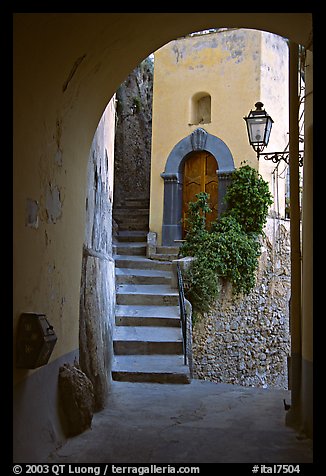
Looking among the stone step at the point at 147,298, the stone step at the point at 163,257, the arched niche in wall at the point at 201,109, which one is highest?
the arched niche in wall at the point at 201,109

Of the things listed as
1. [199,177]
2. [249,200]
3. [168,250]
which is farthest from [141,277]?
[199,177]

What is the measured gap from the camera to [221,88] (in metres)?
13.3

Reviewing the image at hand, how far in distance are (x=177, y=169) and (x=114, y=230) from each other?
7.05 ft

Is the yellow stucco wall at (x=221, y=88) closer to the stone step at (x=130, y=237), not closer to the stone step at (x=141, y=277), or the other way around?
the stone step at (x=130, y=237)

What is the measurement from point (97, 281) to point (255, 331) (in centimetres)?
643

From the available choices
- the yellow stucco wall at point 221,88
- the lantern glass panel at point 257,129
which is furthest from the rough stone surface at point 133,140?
the lantern glass panel at point 257,129

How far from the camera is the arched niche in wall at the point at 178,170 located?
13.2m

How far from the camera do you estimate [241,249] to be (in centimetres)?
1119

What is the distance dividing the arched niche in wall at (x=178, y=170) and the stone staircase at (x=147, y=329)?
121 inches

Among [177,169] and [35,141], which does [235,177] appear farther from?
[35,141]

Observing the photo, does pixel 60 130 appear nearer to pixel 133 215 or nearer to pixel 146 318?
pixel 146 318

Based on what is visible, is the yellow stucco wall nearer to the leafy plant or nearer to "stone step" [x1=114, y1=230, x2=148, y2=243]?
"stone step" [x1=114, y1=230, x2=148, y2=243]
